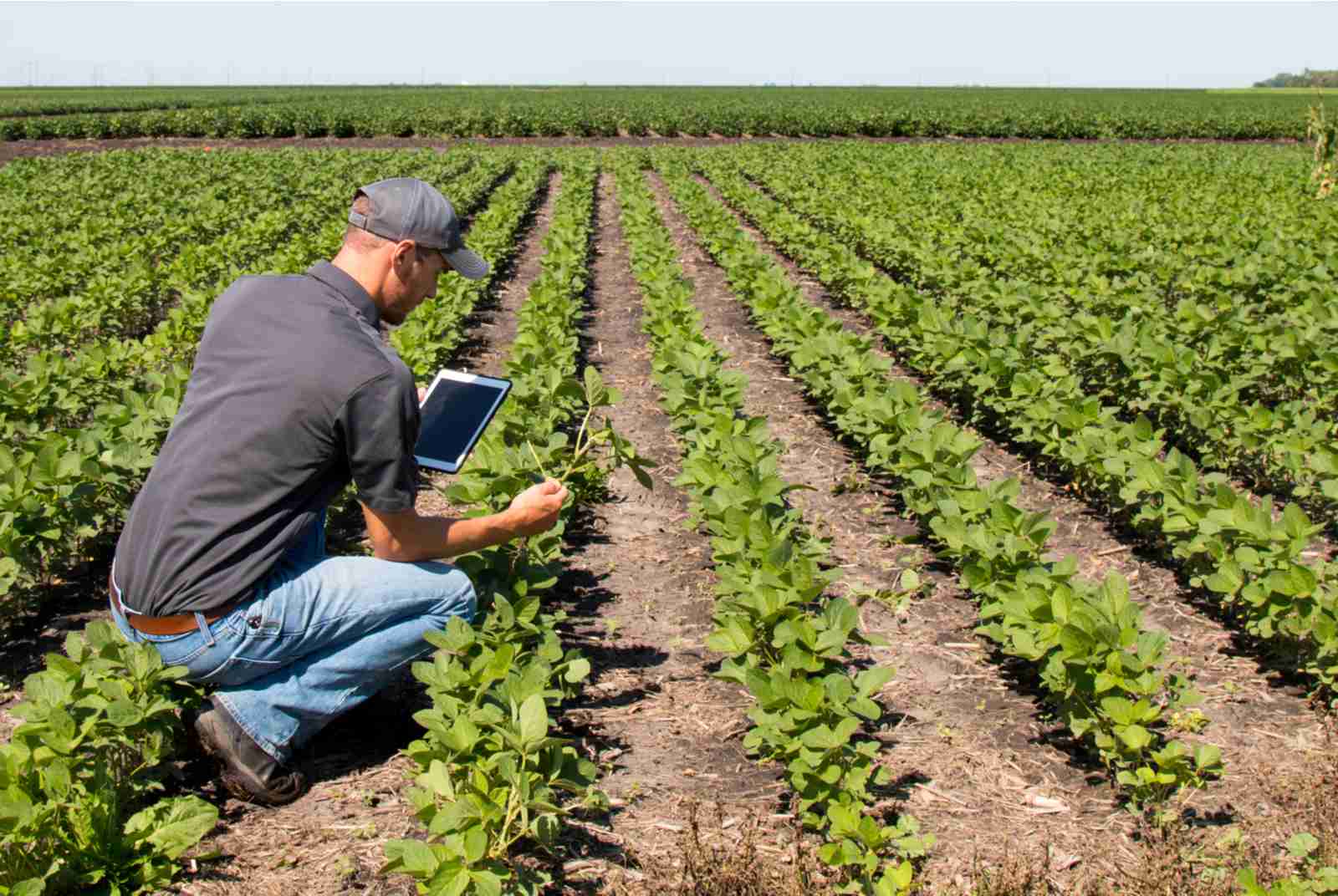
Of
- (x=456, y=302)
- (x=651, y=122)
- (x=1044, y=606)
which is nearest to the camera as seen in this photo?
(x=1044, y=606)

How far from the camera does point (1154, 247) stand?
11.5 metres

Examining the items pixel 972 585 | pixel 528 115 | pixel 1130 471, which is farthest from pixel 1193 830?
pixel 528 115

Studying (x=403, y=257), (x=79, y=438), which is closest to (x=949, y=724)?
(x=403, y=257)

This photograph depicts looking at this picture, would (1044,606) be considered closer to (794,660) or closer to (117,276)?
(794,660)

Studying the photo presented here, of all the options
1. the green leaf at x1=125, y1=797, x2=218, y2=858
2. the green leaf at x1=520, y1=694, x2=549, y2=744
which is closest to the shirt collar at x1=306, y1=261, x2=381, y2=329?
the green leaf at x1=520, y1=694, x2=549, y2=744

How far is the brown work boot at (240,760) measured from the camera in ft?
10.3

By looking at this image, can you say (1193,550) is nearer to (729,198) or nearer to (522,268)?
(522,268)

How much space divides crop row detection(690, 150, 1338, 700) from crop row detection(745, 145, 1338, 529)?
0.79 ft

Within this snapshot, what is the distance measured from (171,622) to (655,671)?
5.90ft

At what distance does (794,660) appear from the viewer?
3283 millimetres

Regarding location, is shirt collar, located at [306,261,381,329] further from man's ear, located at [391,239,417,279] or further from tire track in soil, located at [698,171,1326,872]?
tire track in soil, located at [698,171,1326,872]

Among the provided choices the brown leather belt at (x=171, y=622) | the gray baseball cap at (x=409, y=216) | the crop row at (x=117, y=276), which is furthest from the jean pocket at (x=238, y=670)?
the crop row at (x=117, y=276)

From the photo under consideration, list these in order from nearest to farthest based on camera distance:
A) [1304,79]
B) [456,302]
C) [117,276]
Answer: [456,302] < [117,276] < [1304,79]

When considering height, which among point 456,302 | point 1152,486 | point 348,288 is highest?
point 348,288
